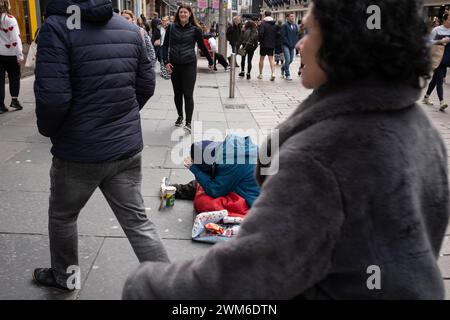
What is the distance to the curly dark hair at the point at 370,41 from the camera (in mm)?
1046

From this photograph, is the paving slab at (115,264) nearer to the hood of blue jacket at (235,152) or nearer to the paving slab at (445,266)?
the hood of blue jacket at (235,152)

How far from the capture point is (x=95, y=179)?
8.20ft

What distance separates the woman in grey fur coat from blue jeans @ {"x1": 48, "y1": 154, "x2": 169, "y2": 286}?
146cm

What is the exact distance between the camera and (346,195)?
40.5 inches

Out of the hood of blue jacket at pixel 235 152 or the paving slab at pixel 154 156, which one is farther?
the paving slab at pixel 154 156

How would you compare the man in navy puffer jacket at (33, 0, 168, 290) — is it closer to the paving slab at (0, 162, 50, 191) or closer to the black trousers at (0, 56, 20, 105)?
the paving slab at (0, 162, 50, 191)

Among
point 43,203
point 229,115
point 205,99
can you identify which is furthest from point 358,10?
point 205,99

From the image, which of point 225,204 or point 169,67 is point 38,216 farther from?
point 169,67

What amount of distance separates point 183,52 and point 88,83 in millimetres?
A: 4678

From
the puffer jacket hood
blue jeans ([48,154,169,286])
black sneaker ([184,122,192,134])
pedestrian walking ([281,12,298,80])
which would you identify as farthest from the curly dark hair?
pedestrian walking ([281,12,298,80])

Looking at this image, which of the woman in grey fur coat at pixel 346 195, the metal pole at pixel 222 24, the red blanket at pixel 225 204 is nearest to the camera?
the woman in grey fur coat at pixel 346 195

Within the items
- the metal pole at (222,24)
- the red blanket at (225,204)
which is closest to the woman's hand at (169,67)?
the red blanket at (225,204)

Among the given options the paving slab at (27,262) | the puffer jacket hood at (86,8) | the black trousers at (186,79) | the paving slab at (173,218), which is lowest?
the paving slab at (173,218)

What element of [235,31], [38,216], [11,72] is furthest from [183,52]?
[235,31]
